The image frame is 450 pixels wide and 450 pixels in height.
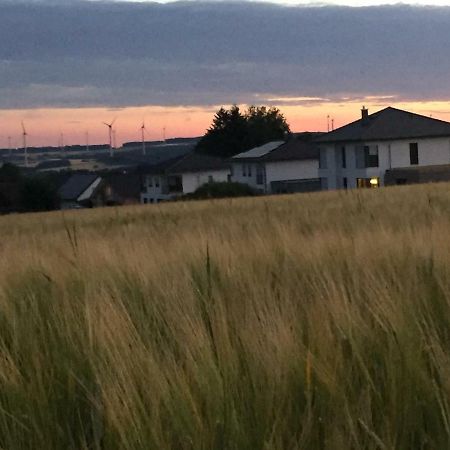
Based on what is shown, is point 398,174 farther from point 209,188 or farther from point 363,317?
point 363,317

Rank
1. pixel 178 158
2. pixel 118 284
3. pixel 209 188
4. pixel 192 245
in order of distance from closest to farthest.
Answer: pixel 118 284 < pixel 192 245 < pixel 209 188 < pixel 178 158

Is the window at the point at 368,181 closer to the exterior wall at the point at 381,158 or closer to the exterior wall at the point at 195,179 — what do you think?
the exterior wall at the point at 381,158

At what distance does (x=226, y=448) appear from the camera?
1.94m

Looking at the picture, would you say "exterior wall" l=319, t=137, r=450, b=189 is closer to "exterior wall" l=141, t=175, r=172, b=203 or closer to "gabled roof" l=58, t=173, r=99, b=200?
"exterior wall" l=141, t=175, r=172, b=203

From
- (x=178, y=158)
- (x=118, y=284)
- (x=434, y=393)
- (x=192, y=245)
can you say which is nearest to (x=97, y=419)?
(x=434, y=393)

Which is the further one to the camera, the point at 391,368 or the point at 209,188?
the point at 209,188

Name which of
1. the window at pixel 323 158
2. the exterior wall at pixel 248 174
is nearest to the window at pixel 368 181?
the window at pixel 323 158

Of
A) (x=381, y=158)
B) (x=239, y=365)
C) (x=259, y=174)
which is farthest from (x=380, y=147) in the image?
(x=239, y=365)

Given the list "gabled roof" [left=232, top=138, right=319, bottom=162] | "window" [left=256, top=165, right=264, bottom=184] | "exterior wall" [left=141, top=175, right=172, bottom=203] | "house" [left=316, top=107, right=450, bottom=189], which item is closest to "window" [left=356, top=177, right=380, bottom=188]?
"house" [left=316, top=107, right=450, bottom=189]

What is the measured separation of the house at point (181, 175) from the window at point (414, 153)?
20.0 meters

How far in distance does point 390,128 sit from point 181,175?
70.9 feet

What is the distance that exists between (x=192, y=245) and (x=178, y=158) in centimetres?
6836

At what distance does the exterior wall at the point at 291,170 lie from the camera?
63750mm

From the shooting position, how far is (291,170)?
6519 cm
